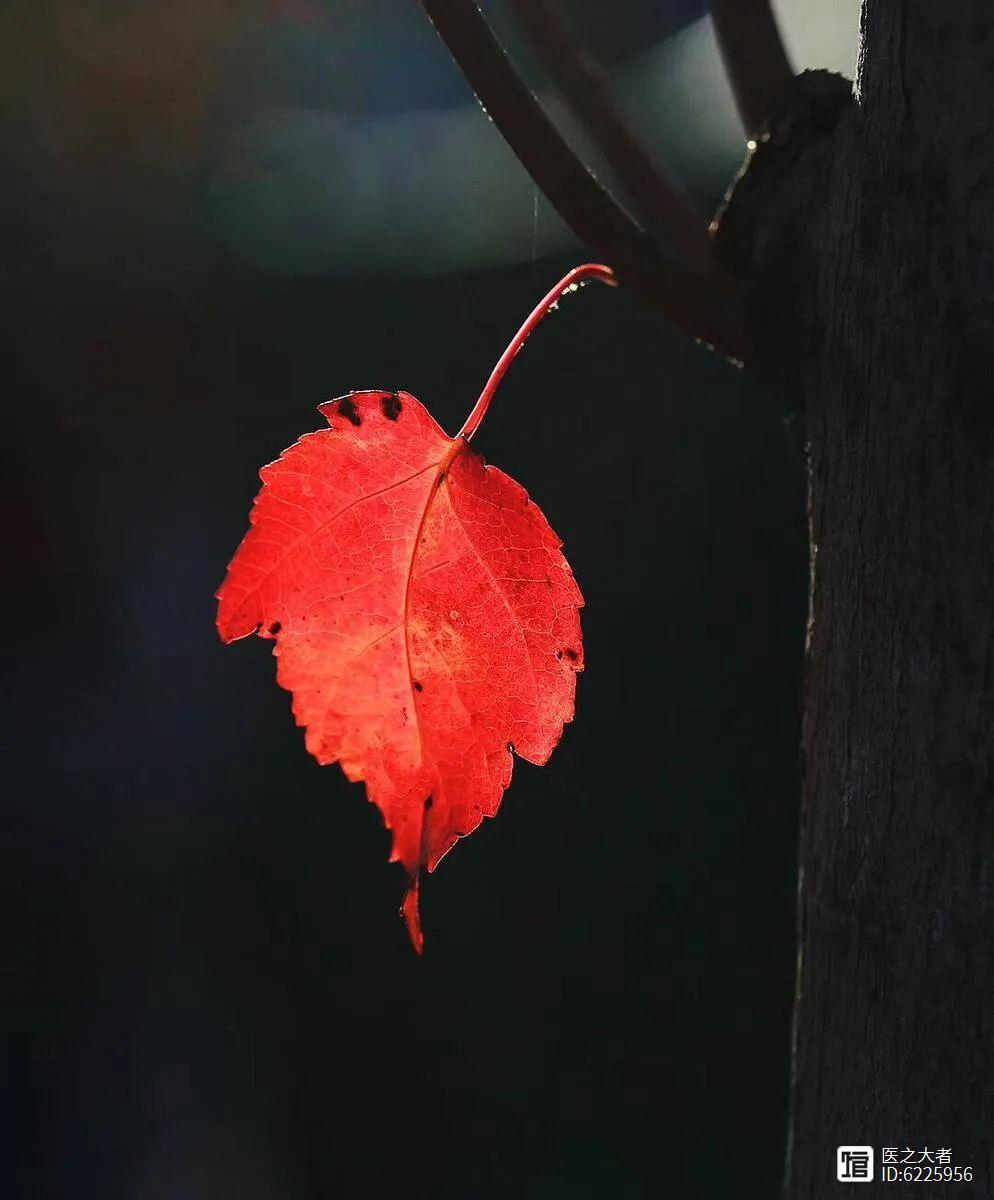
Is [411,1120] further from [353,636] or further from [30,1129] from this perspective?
[353,636]

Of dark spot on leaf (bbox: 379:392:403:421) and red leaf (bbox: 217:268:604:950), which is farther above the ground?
dark spot on leaf (bbox: 379:392:403:421)

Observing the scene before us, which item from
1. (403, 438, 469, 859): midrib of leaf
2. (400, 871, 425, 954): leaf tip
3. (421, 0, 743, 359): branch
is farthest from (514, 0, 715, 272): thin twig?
(400, 871, 425, 954): leaf tip

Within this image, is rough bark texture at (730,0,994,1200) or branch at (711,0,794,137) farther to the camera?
branch at (711,0,794,137)

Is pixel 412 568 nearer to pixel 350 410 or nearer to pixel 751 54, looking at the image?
pixel 350 410

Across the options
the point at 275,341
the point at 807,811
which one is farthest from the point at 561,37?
the point at 275,341
